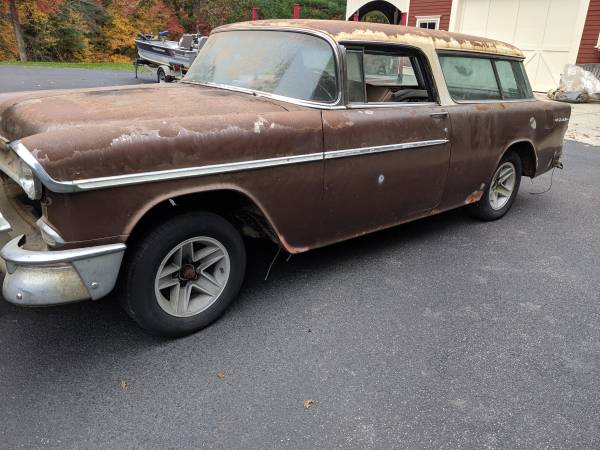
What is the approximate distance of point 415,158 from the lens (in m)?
3.74

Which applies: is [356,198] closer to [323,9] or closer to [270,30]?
[270,30]

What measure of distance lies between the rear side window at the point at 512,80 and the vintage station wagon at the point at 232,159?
1.03 feet

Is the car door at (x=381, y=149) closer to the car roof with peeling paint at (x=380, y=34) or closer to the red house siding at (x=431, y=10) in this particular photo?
the car roof with peeling paint at (x=380, y=34)

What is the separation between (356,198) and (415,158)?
27.0 inches

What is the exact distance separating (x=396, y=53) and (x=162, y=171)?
2.23 m

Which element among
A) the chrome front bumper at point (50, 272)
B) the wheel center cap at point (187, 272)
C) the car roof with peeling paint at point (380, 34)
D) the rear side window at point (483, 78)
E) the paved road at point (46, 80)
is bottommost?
the paved road at point (46, 80)

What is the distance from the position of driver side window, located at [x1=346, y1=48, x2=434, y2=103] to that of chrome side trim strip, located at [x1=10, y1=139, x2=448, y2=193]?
47 centimetres

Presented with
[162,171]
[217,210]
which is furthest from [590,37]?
→ [162,171]

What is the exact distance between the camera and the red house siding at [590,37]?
13852mm

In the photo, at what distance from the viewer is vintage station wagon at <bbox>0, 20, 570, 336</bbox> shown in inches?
89.7

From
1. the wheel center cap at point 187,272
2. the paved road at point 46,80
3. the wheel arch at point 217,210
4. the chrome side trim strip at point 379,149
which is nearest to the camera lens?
the wheel arch at point 217,210

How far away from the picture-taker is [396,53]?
12.3 ft

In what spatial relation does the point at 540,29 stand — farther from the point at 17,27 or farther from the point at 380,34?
the point at 17,27

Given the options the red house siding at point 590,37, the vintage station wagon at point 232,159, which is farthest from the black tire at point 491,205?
the red house siding at point 590,37
